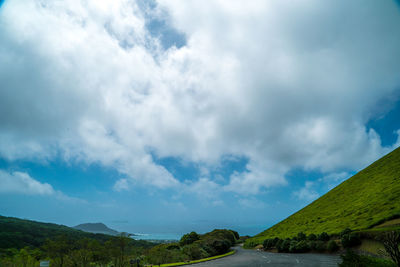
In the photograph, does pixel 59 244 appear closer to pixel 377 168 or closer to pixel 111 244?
pixel 111 244

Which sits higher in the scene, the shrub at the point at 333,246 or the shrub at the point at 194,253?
the shrub at the point at 194,253

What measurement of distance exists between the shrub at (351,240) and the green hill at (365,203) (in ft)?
12.9

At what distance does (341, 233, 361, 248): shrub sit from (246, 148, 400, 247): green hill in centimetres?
395

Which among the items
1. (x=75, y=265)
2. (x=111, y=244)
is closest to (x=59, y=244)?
(x=75, y=265)

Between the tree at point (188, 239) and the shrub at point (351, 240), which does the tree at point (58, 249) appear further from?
the shrub at point (351, 240)

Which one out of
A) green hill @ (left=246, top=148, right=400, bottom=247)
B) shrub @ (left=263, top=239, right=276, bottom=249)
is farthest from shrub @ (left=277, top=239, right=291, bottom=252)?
green hill @ (left=246, top=148, right=400, bottom=247)

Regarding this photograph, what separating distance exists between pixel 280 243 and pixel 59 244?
3610cm

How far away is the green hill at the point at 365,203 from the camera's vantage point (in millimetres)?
37750

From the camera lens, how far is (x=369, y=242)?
95.1ft

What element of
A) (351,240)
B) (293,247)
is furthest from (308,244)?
(351,240)

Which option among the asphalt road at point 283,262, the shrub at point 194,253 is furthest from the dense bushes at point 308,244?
the shrub at point 194,253

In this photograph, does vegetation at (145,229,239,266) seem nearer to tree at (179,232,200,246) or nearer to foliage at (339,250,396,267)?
tree at (179,232,200,246)

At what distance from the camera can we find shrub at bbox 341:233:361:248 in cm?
3119

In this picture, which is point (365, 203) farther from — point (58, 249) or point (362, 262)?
point (58, 249)
